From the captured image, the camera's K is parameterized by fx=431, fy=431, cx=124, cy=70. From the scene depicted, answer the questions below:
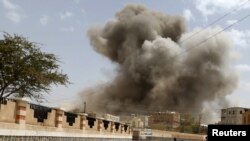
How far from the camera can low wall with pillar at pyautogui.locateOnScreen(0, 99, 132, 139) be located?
1762cm

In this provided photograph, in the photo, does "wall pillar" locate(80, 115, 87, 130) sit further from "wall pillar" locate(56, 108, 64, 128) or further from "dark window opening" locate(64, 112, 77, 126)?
"wall pillar" locate(56, 108, 64, 128)

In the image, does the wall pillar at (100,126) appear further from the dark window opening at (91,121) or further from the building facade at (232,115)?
the building facade at (232,115)

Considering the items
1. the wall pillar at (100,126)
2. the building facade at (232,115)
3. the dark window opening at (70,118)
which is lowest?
the wall pillar at (100,126)

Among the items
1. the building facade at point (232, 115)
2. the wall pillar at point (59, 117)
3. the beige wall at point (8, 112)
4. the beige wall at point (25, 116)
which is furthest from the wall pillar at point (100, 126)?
the building facade at point (232, 115)

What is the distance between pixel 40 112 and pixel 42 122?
522 millimetres

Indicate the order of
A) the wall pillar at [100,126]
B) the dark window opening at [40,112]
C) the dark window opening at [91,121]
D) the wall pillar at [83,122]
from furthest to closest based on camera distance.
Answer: the wall pillar at [100,126], the dark window opening at [91,121], the wall pillar at [83,122], the dark window opening at [40,112]

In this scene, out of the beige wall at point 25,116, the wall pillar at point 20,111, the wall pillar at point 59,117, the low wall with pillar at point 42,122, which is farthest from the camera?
the wall pillar at point 59,117

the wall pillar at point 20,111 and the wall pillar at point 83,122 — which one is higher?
the wall pillar at point 20,111

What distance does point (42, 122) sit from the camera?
71.8 ft

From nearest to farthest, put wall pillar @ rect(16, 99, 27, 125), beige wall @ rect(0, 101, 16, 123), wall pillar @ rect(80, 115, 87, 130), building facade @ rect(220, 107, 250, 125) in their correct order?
1. beige wall @ rect(0, 101, 16, 123)
2. wall pillar @ rect(16, 99, 27, 125)
3. wall pillar @ rect(80, 115, 87, 130)
4. building facade @ rect(220, 107, 250, 125)

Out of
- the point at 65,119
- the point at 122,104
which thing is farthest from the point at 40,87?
the point at 122,104

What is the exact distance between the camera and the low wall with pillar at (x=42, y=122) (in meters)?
17.6

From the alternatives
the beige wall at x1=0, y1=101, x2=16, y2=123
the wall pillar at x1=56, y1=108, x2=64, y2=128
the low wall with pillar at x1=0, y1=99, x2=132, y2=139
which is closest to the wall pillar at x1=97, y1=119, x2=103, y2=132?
the low wall with pillar at x1=0, y1=99, x2=132, y2=139

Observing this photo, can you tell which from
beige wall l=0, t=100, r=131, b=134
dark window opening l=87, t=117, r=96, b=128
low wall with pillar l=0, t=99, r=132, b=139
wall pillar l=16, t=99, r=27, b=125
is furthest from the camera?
dark window opening l=87, t=117, r=96, b=128
